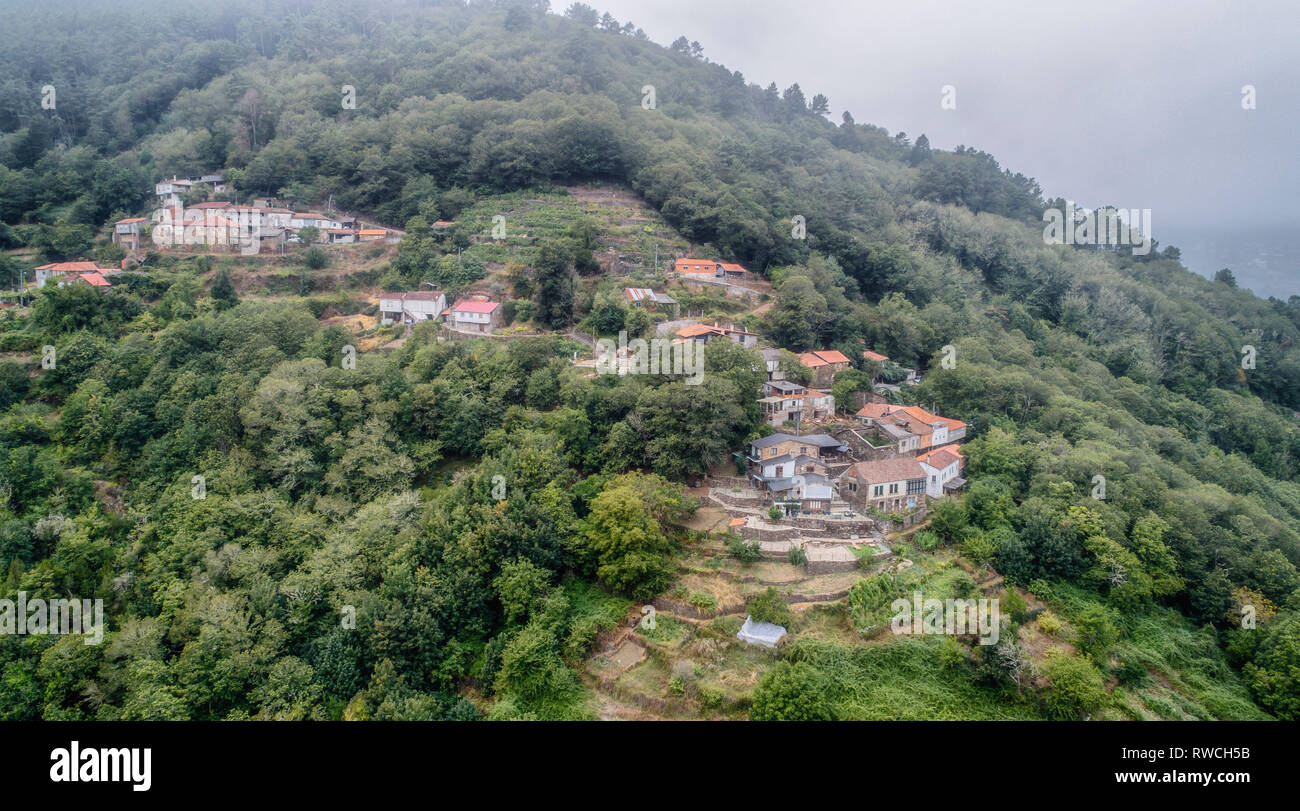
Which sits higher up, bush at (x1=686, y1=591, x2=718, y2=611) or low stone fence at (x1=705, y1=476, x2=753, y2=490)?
low stone fence at (x1=705, y1=476, x2=753, y2=490)

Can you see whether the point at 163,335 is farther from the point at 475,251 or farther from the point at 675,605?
the point at 675,605

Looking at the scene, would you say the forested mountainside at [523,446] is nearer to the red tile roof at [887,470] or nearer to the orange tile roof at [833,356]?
the orange tile roof at [833,356]

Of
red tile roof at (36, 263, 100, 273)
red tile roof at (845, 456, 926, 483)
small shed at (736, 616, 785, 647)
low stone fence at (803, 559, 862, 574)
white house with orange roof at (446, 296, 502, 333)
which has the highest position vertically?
red tile roof at (36, 263, 100, 273)

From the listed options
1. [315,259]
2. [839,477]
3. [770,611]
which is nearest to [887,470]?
[839,477]

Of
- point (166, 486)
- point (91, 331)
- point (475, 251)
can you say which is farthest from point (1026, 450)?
point (91, 331)

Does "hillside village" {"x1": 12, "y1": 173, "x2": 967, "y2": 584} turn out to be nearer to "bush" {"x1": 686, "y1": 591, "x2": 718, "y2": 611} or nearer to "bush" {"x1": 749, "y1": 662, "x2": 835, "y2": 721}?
"bush" {"x1": 686, "y1": 591, "x2": 718, "y2": 611}

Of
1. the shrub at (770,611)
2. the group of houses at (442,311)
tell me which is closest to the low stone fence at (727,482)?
the shrub at (770,611)

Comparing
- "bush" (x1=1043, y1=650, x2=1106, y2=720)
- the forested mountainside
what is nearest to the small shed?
the forested mountainside
